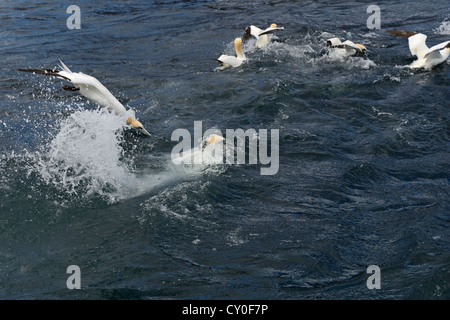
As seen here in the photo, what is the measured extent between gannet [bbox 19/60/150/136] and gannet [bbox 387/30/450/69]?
5990mm

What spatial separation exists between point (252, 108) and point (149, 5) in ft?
32.5

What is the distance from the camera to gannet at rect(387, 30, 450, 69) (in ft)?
37.4

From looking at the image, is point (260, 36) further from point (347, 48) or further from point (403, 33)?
point (403, 33)

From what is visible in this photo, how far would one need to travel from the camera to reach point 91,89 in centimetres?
801

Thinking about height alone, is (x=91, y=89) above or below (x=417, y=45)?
below

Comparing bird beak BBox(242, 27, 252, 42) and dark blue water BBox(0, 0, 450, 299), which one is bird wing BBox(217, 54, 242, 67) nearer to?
dark blue water BBox(0, 0, 450, 299)

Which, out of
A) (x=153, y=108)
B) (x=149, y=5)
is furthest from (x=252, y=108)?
(x=149, y=5)

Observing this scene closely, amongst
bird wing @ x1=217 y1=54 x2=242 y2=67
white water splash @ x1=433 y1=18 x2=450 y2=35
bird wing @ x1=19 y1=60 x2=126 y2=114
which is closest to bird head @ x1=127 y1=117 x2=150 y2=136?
bird wing @ x1=19 y1=60 x2=126 y2=114

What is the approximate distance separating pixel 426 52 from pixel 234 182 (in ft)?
19.7

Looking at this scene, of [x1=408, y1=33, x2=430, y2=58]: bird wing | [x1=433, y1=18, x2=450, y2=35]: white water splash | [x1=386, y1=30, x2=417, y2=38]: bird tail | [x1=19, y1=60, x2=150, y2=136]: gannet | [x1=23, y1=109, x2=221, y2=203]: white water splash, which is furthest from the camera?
[x1=433, y1=18, x2=450, y2=35]: white water splash

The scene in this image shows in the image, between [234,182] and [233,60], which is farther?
[233,60]

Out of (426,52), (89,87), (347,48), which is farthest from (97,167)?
(426,52)

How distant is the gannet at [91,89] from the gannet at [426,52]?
599 cm

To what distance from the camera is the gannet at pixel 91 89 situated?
7180mm
